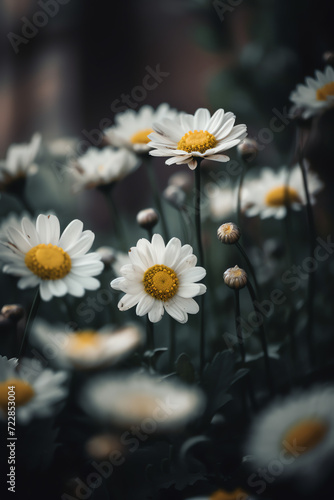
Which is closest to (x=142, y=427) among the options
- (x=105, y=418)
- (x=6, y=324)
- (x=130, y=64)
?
(x=105, y=418)

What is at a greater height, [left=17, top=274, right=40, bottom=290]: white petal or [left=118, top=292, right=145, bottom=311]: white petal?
[left=17, top=274, right=40, bottom=290]: white petal

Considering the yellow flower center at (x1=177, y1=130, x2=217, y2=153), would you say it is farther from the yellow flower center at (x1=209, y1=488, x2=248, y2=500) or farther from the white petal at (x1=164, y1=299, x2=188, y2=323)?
the yellow flower center at (x1=209, y1=488, x2=248, y2=500)

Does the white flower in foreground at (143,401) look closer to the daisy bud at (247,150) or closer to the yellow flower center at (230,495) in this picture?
the yellow flower center at (230,495)

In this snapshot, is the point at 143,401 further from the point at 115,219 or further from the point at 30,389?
the point at 115,219

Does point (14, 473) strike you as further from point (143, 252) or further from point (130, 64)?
point (130, 64)

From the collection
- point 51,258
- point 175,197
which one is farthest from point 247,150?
point 51,258

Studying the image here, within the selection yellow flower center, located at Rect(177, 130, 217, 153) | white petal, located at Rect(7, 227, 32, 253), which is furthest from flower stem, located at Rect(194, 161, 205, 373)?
white petal, located at Rect(7, 227, 32, 253)
